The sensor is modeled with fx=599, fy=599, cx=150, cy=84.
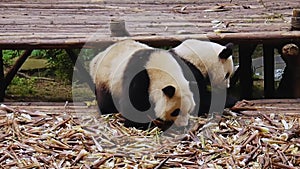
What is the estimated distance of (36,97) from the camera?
5875mm

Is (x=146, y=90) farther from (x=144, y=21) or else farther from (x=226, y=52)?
(x=144, y=21)

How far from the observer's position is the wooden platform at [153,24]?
406 centimetres

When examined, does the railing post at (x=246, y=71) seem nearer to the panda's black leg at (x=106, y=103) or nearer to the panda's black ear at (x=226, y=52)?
the panda's black ear at (x=226, y=52)

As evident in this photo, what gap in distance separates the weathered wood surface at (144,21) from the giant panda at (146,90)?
1.55 feet

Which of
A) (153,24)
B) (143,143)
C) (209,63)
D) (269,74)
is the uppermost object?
(153,24)

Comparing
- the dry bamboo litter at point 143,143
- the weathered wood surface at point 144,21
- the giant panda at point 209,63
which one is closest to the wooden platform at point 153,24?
the weathered wood surface at point 144,21

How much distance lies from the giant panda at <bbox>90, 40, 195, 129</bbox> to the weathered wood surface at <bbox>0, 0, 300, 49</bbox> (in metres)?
0.47

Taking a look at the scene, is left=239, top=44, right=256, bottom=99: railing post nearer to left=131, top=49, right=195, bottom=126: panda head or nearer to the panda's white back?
the panda's white back

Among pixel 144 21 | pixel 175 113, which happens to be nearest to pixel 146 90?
pixel 175 113

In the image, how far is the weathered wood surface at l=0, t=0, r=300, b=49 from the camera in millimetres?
4066

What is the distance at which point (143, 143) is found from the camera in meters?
3.12

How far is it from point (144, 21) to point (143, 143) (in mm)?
1973

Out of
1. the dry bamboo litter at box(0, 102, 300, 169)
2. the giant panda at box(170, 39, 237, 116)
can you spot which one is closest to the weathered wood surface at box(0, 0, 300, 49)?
the giant panda at box(170, 39, 237, 116)

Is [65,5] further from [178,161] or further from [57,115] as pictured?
[178,161]
